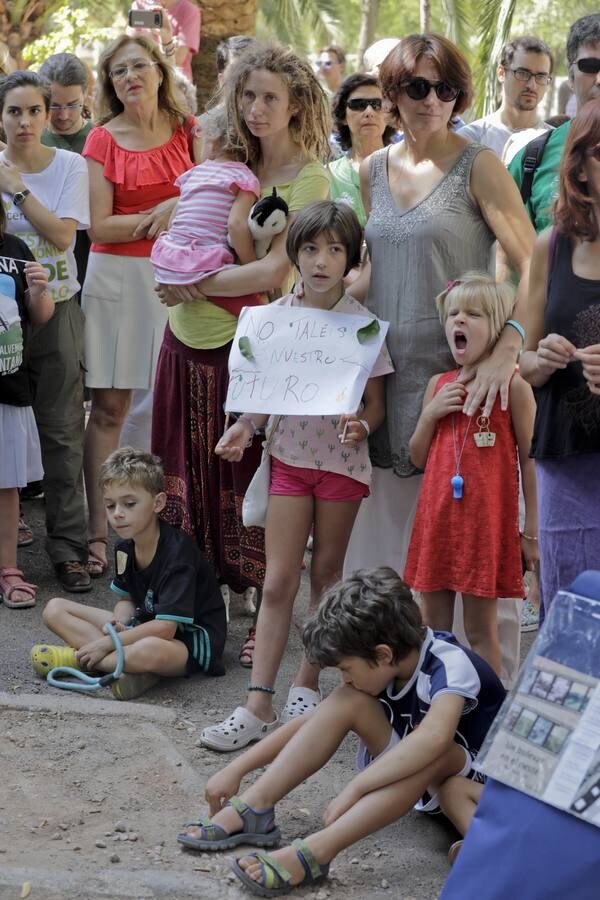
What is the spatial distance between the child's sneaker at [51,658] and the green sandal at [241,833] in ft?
4.66

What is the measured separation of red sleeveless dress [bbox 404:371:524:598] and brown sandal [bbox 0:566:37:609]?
7.24ft

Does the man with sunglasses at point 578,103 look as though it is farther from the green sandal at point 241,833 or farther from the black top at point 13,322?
the green sandal at point 241,833

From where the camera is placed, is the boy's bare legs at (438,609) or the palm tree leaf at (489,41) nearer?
the boy's bare legs at (438,609)

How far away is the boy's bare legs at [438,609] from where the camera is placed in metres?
4.26

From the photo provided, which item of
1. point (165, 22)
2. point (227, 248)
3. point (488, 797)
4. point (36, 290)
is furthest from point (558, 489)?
point (165, 22)

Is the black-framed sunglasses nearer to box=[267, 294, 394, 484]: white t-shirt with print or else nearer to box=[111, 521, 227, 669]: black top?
box=[267, 294, 394, 484]: white t-shirt with print

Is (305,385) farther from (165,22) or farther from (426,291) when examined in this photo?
(165,22)

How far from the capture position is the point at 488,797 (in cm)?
296

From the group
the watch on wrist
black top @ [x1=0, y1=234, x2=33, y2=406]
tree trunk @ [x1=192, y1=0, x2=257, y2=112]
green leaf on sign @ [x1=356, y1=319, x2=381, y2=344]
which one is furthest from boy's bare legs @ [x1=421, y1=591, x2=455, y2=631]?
tree trunk @ [x1=192, y1=0, x2=257, y2=112]

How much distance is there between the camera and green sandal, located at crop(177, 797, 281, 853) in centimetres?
360

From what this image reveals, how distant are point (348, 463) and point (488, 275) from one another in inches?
31.1

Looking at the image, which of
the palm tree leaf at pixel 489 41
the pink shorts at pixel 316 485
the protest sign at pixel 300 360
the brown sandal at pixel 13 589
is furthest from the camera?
the palm tree leaf at pixel 489 41

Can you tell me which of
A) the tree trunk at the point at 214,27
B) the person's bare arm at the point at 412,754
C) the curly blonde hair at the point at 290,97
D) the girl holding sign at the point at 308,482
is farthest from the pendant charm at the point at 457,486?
the tree trunk at the point at 214,27

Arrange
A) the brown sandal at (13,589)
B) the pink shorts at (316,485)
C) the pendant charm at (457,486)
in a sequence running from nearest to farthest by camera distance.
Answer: the pendant charm at (457,486) < the pink shorts at (316,485) < the brown sandal at (13,589)
